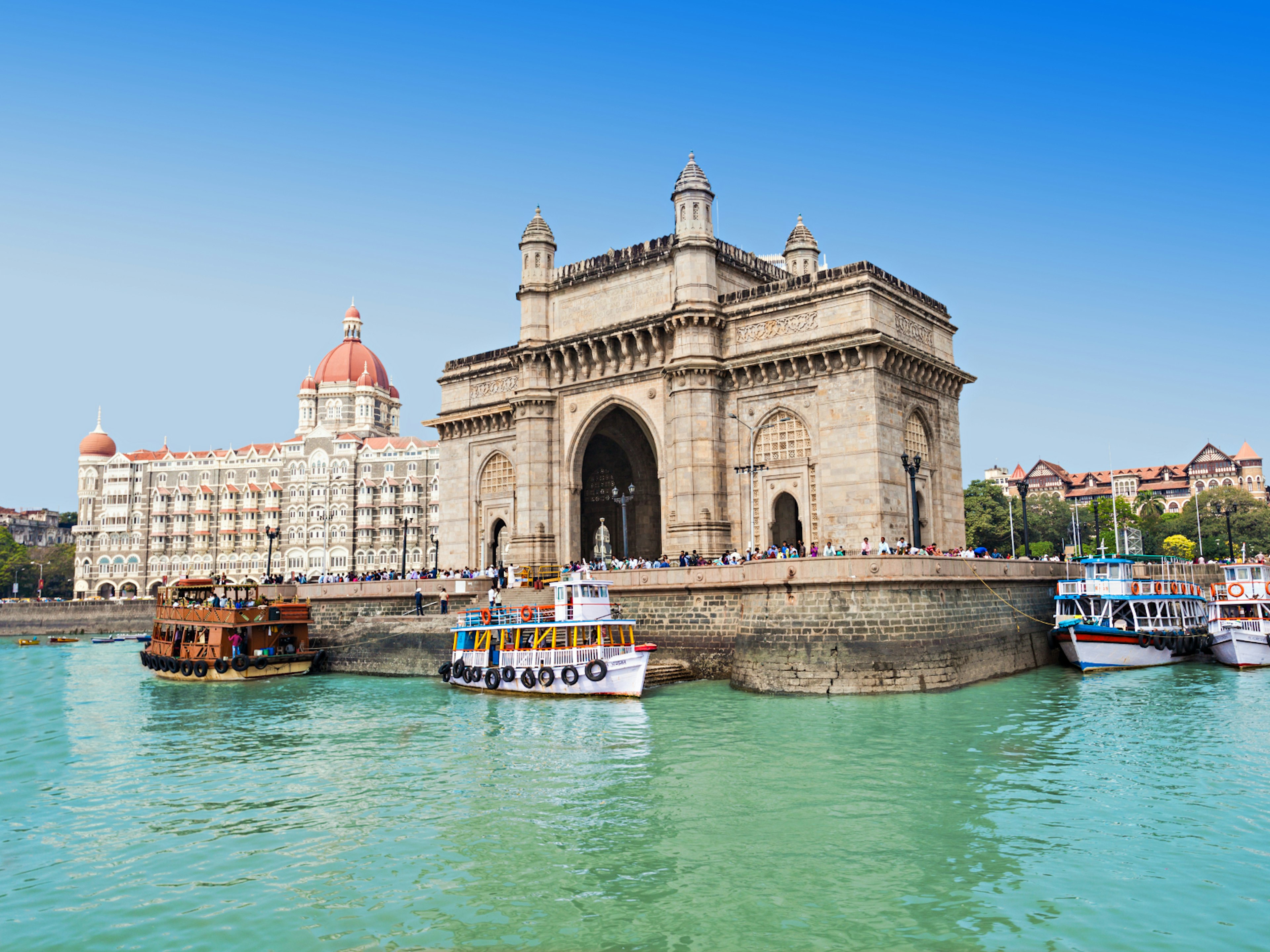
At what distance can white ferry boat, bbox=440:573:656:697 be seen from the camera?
2877cm

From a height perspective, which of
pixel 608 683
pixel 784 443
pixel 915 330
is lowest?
pixel 608 683

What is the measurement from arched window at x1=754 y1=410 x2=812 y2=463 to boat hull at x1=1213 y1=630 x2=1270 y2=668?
17.4 m

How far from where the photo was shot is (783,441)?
123 ft

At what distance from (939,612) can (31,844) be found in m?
24.2

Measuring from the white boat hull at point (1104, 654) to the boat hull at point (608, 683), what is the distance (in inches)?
667

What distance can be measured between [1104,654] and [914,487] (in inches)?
377

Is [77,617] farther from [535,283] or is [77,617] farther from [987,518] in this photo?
[987,518]

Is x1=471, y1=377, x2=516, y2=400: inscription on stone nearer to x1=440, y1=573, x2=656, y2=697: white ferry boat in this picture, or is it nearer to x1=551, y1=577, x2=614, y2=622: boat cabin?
x1=440, y1=573, x2=656, y2=697: white ferry boat

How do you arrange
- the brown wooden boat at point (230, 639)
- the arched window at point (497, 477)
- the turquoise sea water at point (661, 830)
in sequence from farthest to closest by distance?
→ the arched window at point (497, 477), the brown wooden boat at point (230, 639), the turquoise sea water at point (661, 830)

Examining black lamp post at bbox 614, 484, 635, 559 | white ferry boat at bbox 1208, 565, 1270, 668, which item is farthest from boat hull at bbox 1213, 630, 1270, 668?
black lamp post at bbox 614, 484, 635, 559

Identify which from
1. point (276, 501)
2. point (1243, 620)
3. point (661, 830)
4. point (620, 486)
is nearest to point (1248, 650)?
point (1243, 620)

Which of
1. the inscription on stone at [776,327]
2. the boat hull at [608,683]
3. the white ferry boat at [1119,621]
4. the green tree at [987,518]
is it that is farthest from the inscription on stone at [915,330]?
the green tree at [987,518]

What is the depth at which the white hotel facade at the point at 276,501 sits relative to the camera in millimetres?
105188

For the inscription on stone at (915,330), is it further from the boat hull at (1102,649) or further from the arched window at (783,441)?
the boat hull at (1102,649)
